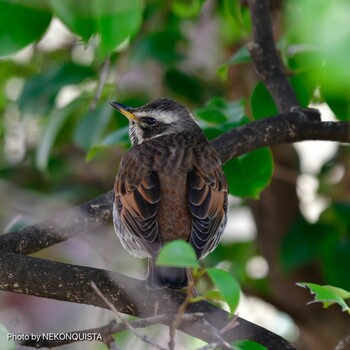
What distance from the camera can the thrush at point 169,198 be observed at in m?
3.26

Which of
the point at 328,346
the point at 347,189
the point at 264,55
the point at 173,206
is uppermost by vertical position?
the point at 264,55

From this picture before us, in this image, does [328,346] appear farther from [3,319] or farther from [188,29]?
[188,29]

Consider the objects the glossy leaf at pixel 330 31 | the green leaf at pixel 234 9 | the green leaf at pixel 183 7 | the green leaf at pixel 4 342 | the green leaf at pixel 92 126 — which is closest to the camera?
the glossy leaf at pixel 330 31

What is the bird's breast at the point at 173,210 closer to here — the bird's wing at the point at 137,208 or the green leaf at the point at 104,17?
the bird's wing at the point at 137,208

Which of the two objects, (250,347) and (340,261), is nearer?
(250,347)

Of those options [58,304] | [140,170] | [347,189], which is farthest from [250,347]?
[347,189]

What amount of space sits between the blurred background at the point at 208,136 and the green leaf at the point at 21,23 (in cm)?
67

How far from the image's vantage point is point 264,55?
3766mm

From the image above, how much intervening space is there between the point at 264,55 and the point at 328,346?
2608 mm

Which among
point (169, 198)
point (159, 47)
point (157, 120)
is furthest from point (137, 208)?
point (159, 47)

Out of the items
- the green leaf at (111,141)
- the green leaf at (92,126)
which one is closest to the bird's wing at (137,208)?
the green leaf at (111,141)

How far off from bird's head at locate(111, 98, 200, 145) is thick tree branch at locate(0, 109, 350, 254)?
0.79 m

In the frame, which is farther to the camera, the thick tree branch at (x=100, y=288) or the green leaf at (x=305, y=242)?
the green leaf at (x=305, y=242)

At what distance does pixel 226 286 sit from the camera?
6.13ft
